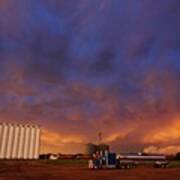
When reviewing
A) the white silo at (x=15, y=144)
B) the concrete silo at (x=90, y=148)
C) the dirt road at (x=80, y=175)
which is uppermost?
the concrete silo at (x=90, y=148)

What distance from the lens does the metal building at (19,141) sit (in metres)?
53.1

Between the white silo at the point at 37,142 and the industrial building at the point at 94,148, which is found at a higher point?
the industrial building at the point at 94,148

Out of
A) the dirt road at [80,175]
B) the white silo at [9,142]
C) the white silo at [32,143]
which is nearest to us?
the dirt road at [80,175]

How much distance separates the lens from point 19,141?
178 ft

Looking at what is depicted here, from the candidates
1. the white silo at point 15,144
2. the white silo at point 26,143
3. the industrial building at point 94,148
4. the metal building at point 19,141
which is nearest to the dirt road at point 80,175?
the metal building at point 19,141

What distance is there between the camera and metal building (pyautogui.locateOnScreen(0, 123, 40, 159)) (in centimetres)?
5306

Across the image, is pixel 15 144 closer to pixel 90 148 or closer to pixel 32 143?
pixel 32 143

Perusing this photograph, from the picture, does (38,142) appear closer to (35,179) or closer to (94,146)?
(35,179)

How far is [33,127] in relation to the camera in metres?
56.4

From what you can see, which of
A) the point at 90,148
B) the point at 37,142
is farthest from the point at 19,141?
the point at 90,148

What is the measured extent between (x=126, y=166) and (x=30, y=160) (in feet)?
57.0

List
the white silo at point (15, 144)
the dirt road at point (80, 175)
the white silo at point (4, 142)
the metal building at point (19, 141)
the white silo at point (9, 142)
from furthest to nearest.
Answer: the white silo at point (15, 144), the white silo at point (9, 142), the metal building at point (19, 141), the white silo at point (4, 142), the dirt road at point (80, 175)

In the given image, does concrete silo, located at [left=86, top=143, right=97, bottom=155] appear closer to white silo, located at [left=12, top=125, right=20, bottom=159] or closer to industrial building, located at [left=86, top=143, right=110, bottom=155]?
industrial building, located at [left=86, top=143, right=110, bottom=155]

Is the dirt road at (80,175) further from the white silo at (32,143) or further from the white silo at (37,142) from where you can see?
the white silo at (37,142)
